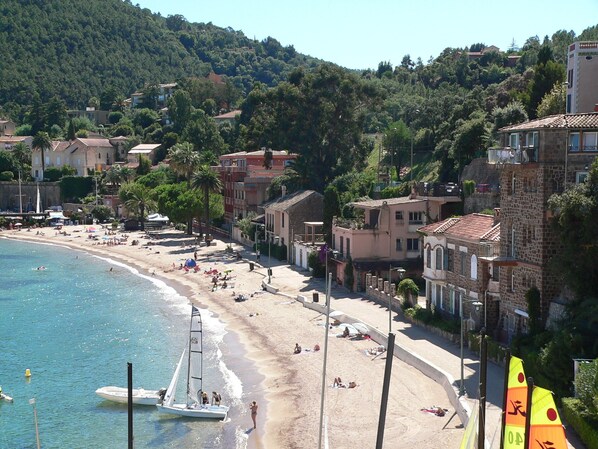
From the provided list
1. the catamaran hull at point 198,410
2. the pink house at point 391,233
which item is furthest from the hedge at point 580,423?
the pink house at point 391,233

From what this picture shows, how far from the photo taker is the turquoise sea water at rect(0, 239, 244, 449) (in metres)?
40.9

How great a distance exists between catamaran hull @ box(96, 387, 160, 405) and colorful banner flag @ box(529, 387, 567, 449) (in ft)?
85.8

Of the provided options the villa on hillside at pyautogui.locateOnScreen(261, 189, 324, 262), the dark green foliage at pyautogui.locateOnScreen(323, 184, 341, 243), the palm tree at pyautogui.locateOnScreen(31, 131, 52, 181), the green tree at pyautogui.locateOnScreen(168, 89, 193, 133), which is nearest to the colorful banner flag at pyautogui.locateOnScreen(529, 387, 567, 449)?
the dark green foliage at pyautogui.locateOnScreen(323, 184, 341, 243)

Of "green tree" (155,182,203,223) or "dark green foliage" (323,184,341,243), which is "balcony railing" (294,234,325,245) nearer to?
"dark green foliage" (323,184,341,243)

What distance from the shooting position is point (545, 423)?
69.7 feet

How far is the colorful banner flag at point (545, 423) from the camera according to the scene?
68.9 ft

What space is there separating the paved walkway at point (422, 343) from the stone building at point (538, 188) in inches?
133

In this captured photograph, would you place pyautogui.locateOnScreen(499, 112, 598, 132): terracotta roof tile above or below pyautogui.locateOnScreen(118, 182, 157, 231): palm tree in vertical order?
A: above

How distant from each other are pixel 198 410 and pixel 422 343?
13.1 metres

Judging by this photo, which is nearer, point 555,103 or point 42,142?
point 555,103

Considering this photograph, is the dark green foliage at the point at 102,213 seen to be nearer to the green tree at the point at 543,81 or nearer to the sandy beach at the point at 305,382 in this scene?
the sandy beach at the point at 305,382

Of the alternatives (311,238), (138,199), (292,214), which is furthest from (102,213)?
(311,238)

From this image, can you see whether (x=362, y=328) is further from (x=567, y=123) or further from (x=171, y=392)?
(x=567, y=123)

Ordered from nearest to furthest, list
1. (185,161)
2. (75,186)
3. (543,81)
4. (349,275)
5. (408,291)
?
(408,291)
(349,275)
(543,81)
(185,161)
(75,186)
